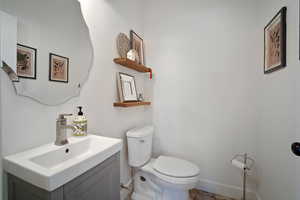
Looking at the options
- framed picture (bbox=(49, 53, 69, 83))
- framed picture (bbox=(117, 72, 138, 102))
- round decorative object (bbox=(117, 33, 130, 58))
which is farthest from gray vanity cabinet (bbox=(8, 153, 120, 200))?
round decorative object (bbox=(117, 33, 130, 58))

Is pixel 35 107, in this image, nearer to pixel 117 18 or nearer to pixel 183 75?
pixel 117 18

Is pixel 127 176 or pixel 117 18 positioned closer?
pixel 117 18

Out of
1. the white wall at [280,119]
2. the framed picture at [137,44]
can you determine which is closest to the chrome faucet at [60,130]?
the framed picture at [137,44]

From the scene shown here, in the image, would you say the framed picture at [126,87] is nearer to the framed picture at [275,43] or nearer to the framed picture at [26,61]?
the framed picture at [26,61]

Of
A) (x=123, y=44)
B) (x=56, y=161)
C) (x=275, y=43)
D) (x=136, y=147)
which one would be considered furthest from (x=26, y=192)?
(x=275, y=43)

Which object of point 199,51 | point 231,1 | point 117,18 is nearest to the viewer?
point 117,18

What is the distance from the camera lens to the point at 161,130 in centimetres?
183

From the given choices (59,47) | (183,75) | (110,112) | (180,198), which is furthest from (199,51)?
(180,198)

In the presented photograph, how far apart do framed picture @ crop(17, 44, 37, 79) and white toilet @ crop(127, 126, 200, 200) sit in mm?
955

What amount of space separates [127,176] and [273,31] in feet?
6.61

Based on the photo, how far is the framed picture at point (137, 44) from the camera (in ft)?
5.16

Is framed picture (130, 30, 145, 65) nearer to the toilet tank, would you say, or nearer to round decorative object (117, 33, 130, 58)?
round decorative object (117, 33, 130, 58)

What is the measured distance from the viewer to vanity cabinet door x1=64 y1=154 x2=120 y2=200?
561 mm

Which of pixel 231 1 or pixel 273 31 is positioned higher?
pixel 231 1
